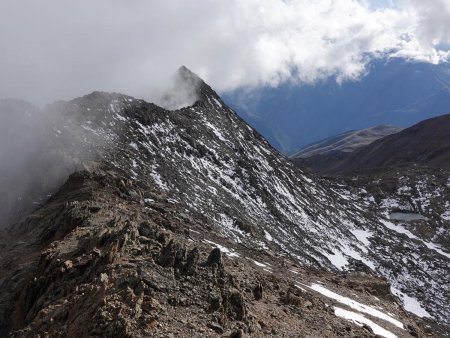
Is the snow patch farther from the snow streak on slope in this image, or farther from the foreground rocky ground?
the snow streak on slope

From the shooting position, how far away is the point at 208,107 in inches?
3583

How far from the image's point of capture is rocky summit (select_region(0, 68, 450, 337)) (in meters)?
16.1

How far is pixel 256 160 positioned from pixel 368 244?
2423cm

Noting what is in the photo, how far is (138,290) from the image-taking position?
608 inches

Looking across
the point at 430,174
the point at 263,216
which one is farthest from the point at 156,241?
the point at 430,174

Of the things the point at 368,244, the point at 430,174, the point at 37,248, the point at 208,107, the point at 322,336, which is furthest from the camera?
the point at 430,174

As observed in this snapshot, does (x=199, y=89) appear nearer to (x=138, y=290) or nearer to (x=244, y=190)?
(x=244, y=190)

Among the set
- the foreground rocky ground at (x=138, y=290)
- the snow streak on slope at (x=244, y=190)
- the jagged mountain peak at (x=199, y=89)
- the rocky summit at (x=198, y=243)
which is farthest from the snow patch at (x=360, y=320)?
the jagged mountain peak at (x=199, y=89)

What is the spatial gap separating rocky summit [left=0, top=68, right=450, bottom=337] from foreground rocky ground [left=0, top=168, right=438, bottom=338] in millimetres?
79

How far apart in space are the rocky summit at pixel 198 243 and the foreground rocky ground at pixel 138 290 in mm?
79

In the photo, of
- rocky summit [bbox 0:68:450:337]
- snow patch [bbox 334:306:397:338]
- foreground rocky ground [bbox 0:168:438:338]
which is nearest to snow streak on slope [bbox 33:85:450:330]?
rocky summit [bbox 0:68:450:337]

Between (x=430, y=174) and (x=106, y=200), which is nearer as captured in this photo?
(x=106, y=200)

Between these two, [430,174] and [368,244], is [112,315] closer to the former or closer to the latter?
[368,244]

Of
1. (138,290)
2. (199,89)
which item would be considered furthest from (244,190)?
(138,290)
